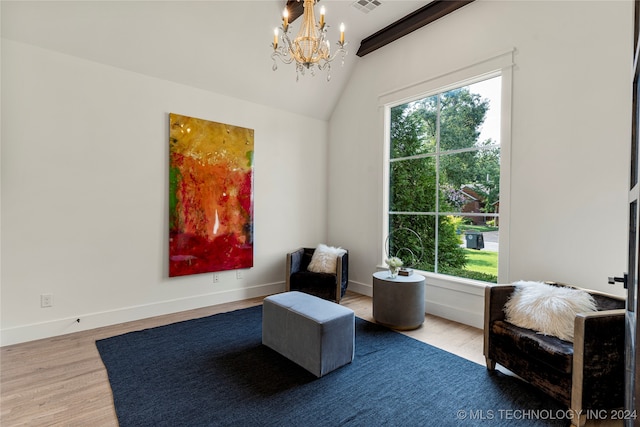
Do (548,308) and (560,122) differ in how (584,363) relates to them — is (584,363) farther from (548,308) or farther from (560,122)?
(560,122)

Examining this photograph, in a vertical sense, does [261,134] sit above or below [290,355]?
above

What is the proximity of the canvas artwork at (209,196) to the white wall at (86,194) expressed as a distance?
0.14 m

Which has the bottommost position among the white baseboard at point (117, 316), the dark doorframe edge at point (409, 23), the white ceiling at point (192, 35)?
the white baseboard at point (117, 316)

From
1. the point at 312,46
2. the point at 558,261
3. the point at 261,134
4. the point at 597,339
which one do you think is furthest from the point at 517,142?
the point at 261,134

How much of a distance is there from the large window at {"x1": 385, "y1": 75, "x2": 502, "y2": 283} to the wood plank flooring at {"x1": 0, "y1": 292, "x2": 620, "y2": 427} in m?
0.93

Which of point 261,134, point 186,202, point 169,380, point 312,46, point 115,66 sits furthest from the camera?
point 261,134

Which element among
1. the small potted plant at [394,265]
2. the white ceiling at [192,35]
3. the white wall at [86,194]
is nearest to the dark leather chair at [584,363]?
the small potted plant at [394,265]

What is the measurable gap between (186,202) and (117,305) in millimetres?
1393

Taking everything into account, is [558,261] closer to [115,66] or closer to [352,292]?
[352,292]

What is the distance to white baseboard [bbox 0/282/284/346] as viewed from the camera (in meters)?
2.94

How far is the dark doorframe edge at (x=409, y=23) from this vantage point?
356 cm

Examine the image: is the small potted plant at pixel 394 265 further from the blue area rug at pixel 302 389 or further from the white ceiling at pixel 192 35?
the white ceiling at pixel 192 35

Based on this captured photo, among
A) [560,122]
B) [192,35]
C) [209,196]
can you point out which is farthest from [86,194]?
[560,122]

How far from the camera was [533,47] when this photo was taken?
3.00 metres
